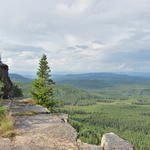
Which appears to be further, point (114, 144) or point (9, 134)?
point (9, 134)

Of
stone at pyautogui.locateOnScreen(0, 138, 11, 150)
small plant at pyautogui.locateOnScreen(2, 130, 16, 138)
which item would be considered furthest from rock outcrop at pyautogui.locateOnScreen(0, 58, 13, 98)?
stone at pyautogui.locateOnScreen(0, 138, 11, 150)

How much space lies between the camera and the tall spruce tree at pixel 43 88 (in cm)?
3052

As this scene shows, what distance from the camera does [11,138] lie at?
9.27 m

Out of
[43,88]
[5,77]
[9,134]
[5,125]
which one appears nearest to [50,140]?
[9,134]

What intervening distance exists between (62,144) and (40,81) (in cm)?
2333

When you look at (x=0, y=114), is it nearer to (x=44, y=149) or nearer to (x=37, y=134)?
(x=37, y=134)

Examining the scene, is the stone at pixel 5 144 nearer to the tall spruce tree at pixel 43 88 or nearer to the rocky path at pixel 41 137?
the rocky path at pixel 41 137

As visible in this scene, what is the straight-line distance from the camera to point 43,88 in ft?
101

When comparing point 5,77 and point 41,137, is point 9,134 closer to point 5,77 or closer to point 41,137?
point 41,137

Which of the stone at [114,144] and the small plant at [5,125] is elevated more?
the small plant at [5,125]

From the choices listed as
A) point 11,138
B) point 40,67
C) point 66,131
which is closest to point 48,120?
point 66,131

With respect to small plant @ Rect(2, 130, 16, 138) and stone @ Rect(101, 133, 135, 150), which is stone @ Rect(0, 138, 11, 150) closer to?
small plant @ Rect(2, 130, 16, 138)

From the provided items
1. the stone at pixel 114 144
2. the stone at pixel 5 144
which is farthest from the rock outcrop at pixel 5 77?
the stone at pixel 114 144

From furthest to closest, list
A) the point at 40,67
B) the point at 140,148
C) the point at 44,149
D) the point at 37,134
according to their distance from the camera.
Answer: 1. the point at 140,148
2. the point at 40,67
3. the point at 37,134
4. the point at 44,149
